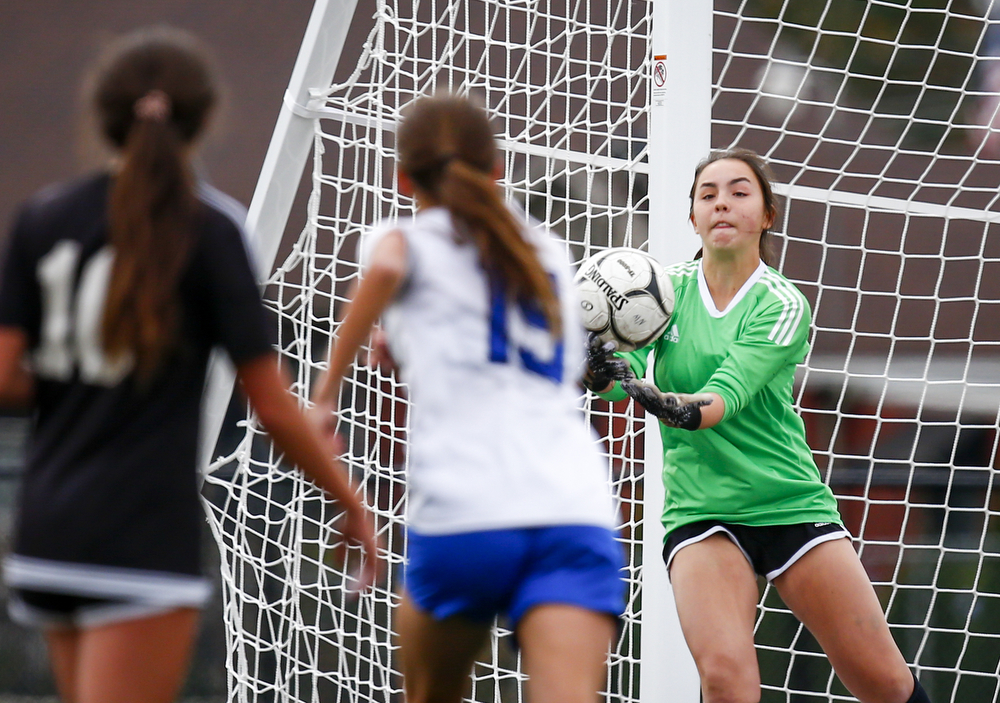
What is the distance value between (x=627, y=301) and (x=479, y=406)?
119cm

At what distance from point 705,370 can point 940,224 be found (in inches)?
220

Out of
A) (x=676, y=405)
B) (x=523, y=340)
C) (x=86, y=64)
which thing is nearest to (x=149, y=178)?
(x=523, y=340)

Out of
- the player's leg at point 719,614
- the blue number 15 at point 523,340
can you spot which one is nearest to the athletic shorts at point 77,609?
the blue number 15 at point 523,340

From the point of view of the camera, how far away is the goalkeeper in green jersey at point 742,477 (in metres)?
3.16

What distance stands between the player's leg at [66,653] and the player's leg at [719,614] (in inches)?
66.2

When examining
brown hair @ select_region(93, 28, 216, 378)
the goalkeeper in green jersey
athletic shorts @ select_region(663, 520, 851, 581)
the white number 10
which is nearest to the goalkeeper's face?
the goalkeeper in green jersey

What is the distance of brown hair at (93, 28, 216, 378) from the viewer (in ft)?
6.06

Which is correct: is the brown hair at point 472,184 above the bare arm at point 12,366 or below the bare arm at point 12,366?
above

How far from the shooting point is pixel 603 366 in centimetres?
Result: 321

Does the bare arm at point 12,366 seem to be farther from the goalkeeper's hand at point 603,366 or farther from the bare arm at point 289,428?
the goalkeeper's hand at point 603,366

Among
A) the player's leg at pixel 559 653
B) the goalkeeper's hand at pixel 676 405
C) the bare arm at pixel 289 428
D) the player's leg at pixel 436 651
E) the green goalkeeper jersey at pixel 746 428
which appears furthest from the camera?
the green goalkeeper jersey at pixel 746 428

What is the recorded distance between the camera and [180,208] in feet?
6.24

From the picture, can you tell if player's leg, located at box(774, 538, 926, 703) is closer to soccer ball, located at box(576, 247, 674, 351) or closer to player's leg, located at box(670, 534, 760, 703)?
player's leg, located at box(670, 534, 760, 703)

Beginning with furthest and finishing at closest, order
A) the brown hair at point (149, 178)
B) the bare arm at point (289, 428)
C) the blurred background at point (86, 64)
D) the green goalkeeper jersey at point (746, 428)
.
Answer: the blurred background at point (86, 64) → the green goalkeeper jersey at point (746, 428) → the bare arm at point (289, 428) → the brown hair at point (149, 178)
